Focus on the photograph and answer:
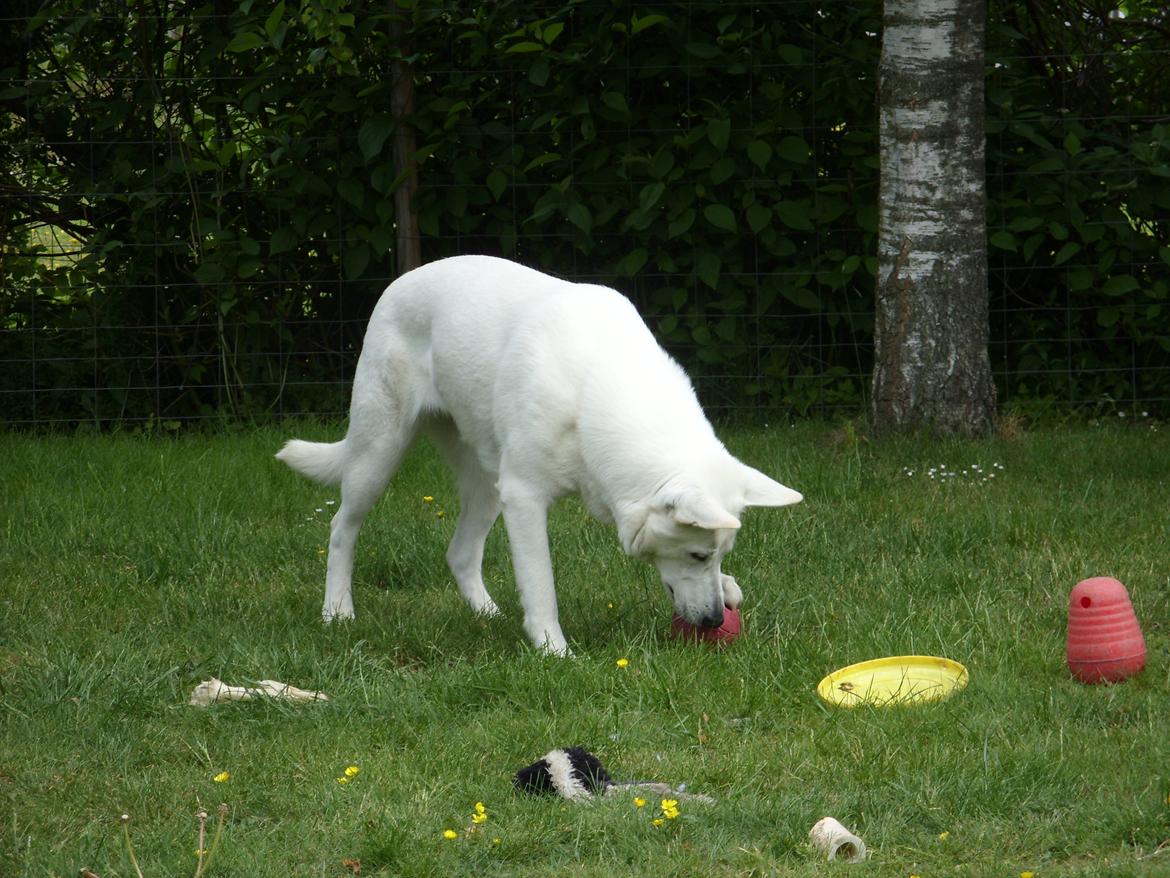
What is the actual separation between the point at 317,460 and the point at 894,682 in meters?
2.41

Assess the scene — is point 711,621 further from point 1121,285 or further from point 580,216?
point 1121,285

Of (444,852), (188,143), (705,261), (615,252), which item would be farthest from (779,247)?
(444,852)

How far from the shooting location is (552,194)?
834 centimetres

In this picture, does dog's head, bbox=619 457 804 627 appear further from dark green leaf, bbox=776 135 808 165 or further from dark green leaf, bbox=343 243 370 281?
dark green leaf, bbox=343 243 370 281

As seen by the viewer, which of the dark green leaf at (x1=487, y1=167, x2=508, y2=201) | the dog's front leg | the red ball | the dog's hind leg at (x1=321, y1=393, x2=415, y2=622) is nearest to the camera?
the red ball

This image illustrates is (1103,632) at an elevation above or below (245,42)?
below

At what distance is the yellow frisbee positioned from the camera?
13.2ft

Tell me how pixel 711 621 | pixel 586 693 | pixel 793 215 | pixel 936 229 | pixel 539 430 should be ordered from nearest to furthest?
pixel 586 693 < pixel 711 621 < pixel 539 430 < pixel 936 229 < pixel 793 215

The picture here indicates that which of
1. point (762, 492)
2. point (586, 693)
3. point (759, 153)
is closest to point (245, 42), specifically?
point (759, 153)

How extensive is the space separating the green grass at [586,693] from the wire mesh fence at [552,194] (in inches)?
76.4

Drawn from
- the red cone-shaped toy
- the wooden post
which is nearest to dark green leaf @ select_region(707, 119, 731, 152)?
the wooden post

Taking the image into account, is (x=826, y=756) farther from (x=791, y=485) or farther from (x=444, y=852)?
(x=791, y=485)

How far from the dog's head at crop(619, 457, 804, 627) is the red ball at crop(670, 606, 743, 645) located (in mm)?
74

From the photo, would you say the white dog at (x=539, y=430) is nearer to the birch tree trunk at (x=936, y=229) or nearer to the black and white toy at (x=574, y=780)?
the black and white toy at (x=574, y=780)
